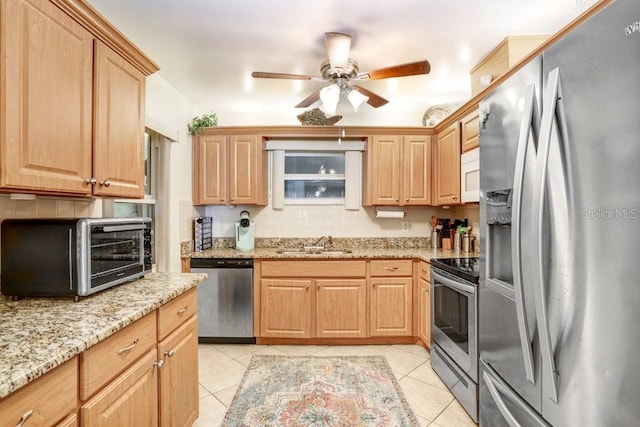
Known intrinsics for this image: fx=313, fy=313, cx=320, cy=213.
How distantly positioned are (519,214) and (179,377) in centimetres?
173

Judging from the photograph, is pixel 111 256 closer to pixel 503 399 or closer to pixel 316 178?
pixel 503 399

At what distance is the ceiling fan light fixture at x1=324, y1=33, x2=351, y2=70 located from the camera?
6.47ft

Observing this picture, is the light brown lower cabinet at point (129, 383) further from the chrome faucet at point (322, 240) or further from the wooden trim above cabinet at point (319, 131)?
the wooden trim above cabinet at point (319, 131)

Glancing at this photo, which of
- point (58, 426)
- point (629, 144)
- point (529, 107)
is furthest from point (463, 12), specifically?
point (58, 426)

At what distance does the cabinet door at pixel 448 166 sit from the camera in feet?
9.37

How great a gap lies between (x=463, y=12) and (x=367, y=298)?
2348 mm

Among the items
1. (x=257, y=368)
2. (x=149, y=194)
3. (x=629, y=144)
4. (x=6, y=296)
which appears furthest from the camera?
(x=149, y=194)

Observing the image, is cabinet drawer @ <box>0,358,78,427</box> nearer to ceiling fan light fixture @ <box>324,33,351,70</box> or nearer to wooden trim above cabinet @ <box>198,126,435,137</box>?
ceiling fan light fixture @ <box>324,33,351,70</box>

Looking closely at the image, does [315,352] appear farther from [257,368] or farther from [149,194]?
[149,194]

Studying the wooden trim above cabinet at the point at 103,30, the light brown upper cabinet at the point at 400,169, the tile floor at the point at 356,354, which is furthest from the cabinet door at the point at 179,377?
the light brown upper cabinet at the point at 400,169

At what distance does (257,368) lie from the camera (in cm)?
257

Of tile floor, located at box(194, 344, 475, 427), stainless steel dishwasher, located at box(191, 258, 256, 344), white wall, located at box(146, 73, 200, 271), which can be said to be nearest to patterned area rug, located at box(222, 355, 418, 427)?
tile floor, located at box(194, 344, 475, 427)

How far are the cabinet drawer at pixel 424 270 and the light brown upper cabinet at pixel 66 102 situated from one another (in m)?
2.31

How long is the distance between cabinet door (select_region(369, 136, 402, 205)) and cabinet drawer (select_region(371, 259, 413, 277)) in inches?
27.1
